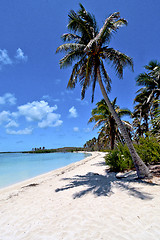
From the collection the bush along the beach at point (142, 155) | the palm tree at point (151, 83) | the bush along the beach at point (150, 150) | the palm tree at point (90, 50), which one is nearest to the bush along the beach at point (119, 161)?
the bush along the beach at point (142, 155)

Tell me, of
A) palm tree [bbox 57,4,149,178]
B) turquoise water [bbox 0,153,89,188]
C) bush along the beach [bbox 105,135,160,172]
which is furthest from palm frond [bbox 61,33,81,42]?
turquoise water [bbox 0,153,89,188]

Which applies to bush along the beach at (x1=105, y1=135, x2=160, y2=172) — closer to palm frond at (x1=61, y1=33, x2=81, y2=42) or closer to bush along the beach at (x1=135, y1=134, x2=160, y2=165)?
bush along the beach at (x1=135, y1=134, x2=160, y2=165)

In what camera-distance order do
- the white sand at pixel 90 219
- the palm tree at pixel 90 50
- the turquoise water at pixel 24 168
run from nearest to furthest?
the white sand at pixel 90 219
the palm tree at pixel 90 50
the turquoise water at pixel 24 168

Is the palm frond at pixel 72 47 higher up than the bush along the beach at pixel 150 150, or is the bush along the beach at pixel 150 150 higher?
the palm frond at pixel 72 47

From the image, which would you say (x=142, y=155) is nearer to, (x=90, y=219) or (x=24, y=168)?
(x=90, y=219)

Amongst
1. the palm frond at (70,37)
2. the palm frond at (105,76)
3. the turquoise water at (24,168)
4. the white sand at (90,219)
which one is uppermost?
the palm frond at (70,37)

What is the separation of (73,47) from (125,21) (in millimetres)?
3557

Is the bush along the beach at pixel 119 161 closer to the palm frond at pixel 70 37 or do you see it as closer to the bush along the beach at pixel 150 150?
the bush along the beach at pixel 150 150

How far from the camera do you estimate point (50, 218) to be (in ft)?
10.7

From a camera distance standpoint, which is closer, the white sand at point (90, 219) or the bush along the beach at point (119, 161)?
the white sand at point (90, 219)

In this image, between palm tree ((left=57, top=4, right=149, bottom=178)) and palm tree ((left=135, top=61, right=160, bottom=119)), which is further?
palm tree ((left=135, top=61, right=160, bottom=119))

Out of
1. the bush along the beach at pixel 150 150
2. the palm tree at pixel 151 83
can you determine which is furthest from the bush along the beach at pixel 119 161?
the palm tree at pixel 151 83

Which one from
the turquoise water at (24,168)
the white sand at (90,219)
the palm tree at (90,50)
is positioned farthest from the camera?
the turquoise water at (24,168)

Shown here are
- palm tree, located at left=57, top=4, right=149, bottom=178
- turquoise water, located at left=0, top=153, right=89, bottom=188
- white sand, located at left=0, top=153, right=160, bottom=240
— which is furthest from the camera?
turquoise water, located at left=0, top=153, right=89, bottom=188
